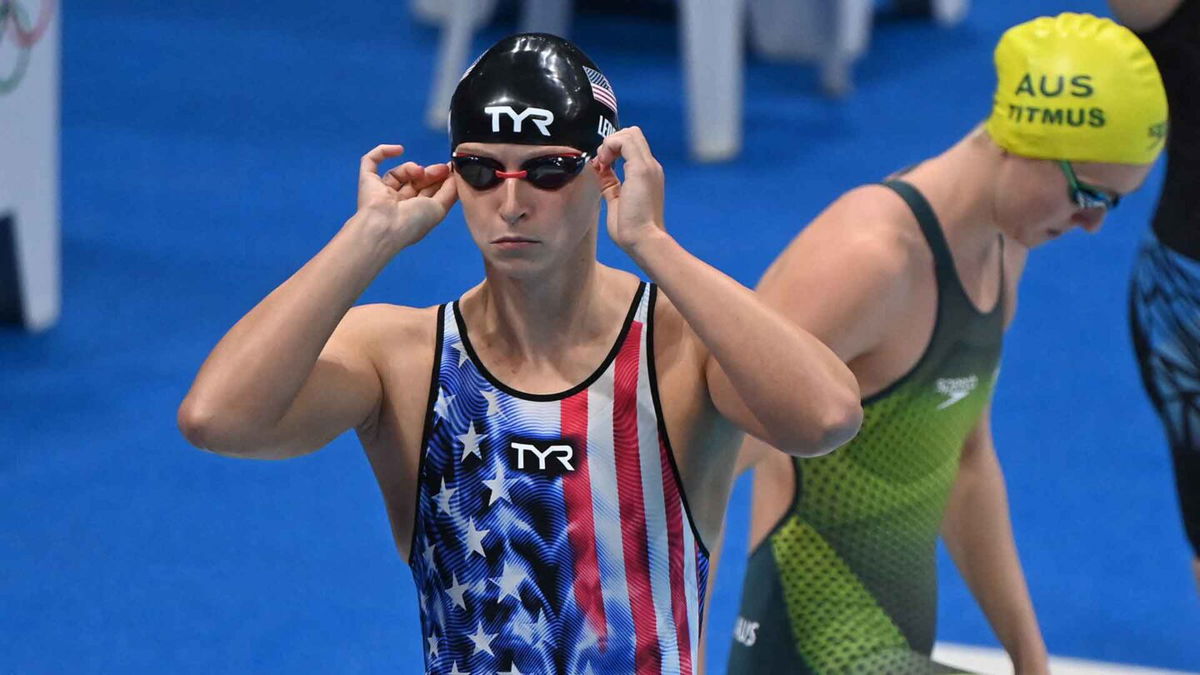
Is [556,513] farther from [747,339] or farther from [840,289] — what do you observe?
[840,289]

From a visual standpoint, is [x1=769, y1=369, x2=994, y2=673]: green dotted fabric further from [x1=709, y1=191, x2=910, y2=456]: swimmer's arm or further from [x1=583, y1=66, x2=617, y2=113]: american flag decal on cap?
[x1=583, y1=66, x2=617, y2=113]: american flag decal on cap

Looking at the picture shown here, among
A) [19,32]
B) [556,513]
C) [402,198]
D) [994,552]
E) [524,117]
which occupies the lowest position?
[994,552]

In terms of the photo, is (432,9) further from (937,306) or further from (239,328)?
(239,328)

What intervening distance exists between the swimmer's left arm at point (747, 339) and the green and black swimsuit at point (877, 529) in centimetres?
109

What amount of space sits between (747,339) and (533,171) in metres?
0.39

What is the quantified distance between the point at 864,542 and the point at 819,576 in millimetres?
119

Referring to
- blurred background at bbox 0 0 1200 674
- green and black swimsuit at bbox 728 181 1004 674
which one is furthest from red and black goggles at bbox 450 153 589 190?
blurred background at bbox 0 0 1200 674

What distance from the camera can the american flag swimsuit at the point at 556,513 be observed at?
8.59 feet

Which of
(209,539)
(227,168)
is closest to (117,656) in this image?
(209,539)

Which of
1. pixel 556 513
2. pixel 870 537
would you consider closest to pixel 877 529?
pixel 870 537

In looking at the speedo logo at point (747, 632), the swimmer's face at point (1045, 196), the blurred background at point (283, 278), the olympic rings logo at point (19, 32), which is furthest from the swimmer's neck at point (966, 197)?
the olympic rings logo at point (19, 32)

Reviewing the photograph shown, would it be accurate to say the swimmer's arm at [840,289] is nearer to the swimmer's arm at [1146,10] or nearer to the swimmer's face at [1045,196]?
the swimmer's face at [1045,196]

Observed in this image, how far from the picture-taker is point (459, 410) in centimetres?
264

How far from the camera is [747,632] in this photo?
3730mm
